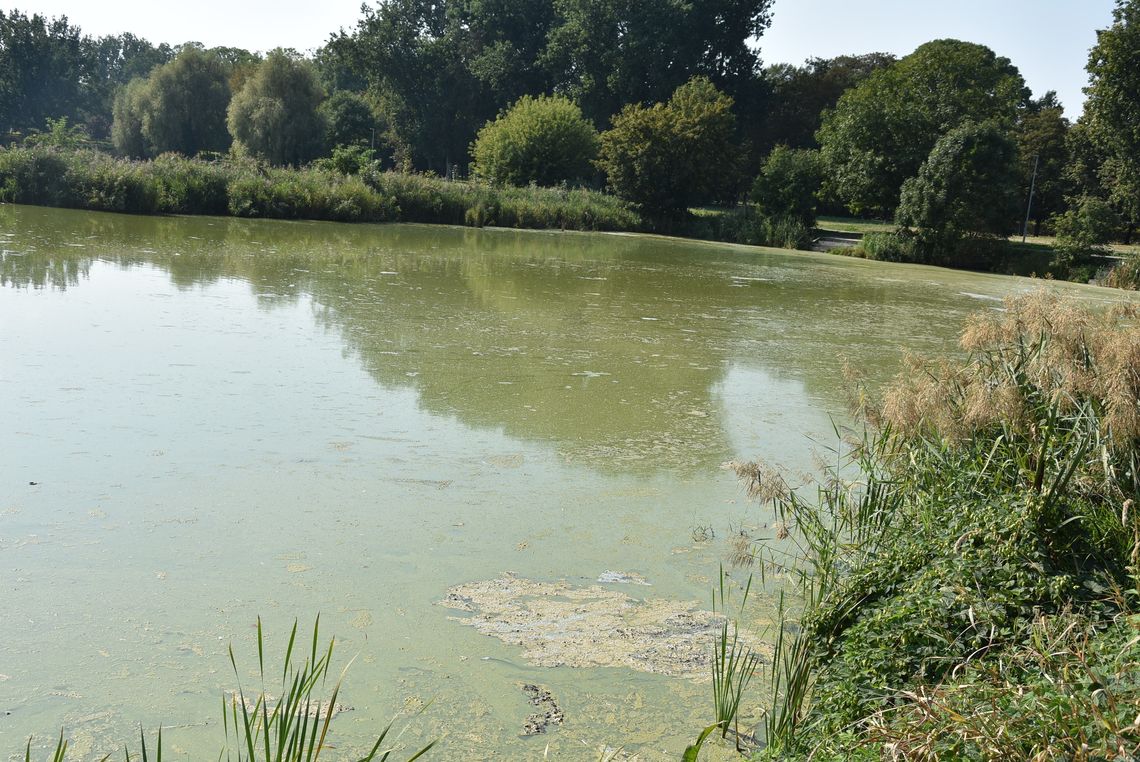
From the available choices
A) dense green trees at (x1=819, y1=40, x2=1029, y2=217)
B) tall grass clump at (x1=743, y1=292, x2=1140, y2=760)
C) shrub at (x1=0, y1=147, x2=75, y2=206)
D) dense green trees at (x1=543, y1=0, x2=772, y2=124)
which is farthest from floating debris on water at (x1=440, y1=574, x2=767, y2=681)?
dense green trees at (x1=543, y1=0, x2=772, y2=124)

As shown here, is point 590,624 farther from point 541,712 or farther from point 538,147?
point 538,147

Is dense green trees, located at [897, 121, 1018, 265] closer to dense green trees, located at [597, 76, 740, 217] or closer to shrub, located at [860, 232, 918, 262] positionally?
shrub, located at [860, 232, 918, 262]

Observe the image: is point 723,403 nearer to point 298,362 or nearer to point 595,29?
point 298,362

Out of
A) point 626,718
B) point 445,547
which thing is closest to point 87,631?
point 445,547

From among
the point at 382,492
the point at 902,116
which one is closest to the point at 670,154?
the point at 902,116

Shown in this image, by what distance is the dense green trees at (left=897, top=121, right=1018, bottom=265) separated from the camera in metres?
23.0

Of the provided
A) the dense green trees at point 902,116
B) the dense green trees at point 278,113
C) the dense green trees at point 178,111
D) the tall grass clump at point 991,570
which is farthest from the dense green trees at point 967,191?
the dense green trees at point 178,111

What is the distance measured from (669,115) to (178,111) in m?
22.3

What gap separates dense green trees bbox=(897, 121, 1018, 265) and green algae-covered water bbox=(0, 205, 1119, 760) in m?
13.2

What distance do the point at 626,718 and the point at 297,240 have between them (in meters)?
16.1

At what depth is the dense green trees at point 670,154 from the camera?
2809cm

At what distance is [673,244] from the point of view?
25.0 meters

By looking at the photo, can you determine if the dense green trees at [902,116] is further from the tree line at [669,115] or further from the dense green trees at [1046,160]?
the dense green trees at [1046,160]

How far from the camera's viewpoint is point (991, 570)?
3082mm
